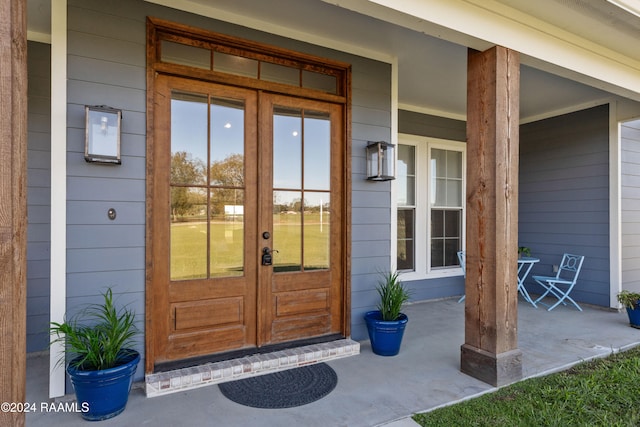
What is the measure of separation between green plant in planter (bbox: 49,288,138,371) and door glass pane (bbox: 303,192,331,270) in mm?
1556

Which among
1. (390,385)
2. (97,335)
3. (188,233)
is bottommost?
(390,385)

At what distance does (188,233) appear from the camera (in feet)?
9.68

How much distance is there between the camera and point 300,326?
133 inches

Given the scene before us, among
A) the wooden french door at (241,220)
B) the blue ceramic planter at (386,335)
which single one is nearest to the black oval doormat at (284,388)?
the wooden french door at (241,220)

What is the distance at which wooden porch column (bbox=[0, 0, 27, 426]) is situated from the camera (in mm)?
1300

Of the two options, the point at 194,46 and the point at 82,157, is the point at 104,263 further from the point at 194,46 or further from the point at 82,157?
the point at 194,46

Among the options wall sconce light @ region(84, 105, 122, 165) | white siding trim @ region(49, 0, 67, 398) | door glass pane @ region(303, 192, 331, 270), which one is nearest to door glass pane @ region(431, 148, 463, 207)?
door glass pane @ region(303, 192, 331, 270)

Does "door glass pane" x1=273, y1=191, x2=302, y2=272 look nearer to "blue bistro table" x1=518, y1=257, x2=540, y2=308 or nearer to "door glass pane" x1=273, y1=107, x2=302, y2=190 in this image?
"door glass pane" x1=273, y1=107, x2=302, y2=190

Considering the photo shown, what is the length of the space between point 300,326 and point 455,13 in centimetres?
282

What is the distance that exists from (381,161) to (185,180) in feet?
5.93

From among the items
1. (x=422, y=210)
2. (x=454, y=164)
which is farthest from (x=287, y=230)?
(x=454, y=164)

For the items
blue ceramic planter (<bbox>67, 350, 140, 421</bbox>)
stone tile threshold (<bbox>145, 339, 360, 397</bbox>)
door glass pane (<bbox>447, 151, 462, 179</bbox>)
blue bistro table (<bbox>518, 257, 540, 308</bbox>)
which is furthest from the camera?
door glass pane (<bbox>447, 151, 462, 179</bbox>)

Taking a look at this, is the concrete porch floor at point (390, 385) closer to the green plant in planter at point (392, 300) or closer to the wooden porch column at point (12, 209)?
the green plant in planter at point (392, 300)

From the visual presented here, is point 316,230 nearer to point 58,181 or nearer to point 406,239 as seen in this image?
point 58,181
